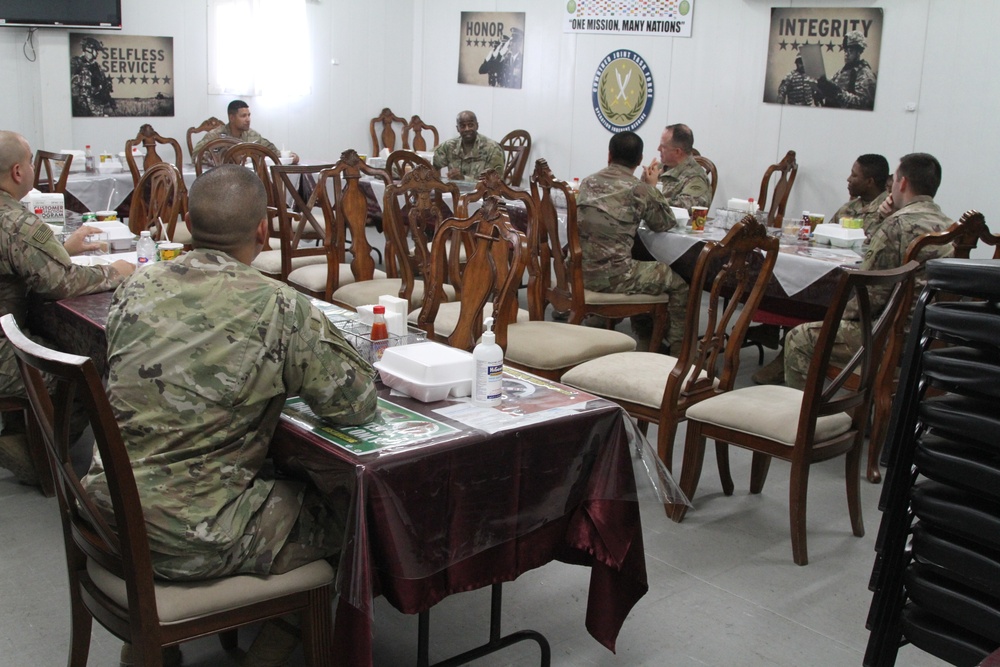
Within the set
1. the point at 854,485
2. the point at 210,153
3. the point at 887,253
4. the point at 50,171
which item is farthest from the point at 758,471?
the point at 210,153

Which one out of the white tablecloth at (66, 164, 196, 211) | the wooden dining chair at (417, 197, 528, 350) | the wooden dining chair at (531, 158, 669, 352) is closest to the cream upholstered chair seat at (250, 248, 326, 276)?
the wooden dining chair at (531, 158, 669, 352)

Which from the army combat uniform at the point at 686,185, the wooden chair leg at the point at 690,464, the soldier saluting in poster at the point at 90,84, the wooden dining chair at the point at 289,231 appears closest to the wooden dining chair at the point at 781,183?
the army combat uniform at the point at 686,185

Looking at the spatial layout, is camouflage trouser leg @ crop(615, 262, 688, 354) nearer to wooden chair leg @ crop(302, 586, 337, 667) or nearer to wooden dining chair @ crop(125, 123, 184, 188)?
wooden chair leg @ crop(302, 586, 337, 667)

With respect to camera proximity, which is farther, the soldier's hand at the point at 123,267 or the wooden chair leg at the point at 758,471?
the wooden chair leg at the point at 758,471

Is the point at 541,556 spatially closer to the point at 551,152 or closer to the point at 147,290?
the point at 147,290

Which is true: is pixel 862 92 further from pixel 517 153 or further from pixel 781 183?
pixel 517 153

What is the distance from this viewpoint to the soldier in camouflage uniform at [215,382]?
1800 millimetres

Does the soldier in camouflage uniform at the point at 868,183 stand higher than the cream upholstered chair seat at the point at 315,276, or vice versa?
the soldier in camouflage uniform at the point at 868,183

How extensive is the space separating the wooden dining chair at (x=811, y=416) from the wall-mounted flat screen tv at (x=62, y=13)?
6506 millimetres

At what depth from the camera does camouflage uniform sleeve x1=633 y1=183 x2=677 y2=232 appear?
15.3 feet

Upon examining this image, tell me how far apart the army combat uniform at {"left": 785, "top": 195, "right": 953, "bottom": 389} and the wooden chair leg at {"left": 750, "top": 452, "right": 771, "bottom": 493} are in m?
0.47

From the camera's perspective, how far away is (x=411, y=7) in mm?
9734

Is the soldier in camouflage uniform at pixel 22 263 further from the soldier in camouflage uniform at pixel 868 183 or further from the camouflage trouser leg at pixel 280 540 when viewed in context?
the soldier in camouflage uniform at pixel 868 183

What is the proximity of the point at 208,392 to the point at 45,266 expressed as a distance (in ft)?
5.01
